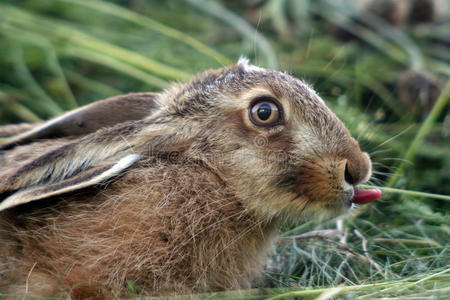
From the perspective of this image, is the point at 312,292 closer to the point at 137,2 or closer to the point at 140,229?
the point at 140,229

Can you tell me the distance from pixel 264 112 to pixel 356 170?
1.69 ft

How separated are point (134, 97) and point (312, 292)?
1452 millimetres

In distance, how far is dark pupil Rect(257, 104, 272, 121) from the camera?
247cm

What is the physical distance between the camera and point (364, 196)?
8.14 feet

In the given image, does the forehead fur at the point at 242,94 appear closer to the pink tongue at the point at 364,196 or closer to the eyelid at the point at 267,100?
the eyelid at the point at 267,100

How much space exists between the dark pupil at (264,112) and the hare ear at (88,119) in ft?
2.23

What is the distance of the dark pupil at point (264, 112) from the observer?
2.47 meters

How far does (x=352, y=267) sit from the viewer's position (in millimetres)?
2781

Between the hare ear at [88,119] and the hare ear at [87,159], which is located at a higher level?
the hare ear at [88,119]

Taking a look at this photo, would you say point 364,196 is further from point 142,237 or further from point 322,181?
point 142,237

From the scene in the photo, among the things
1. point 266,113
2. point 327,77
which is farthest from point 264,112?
point 327,77

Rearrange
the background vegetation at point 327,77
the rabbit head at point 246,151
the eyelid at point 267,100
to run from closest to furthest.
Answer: the rabbit head at point 246,151, the eyelid at point 267,100, the background vegetation at point 327,77

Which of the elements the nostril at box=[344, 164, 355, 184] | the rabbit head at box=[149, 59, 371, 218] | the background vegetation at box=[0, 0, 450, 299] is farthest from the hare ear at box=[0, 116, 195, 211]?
the nostril at box=[344, 164, 355, 184]

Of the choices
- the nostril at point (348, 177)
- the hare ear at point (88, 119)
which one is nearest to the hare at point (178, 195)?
the nostril at point (348, 177)
